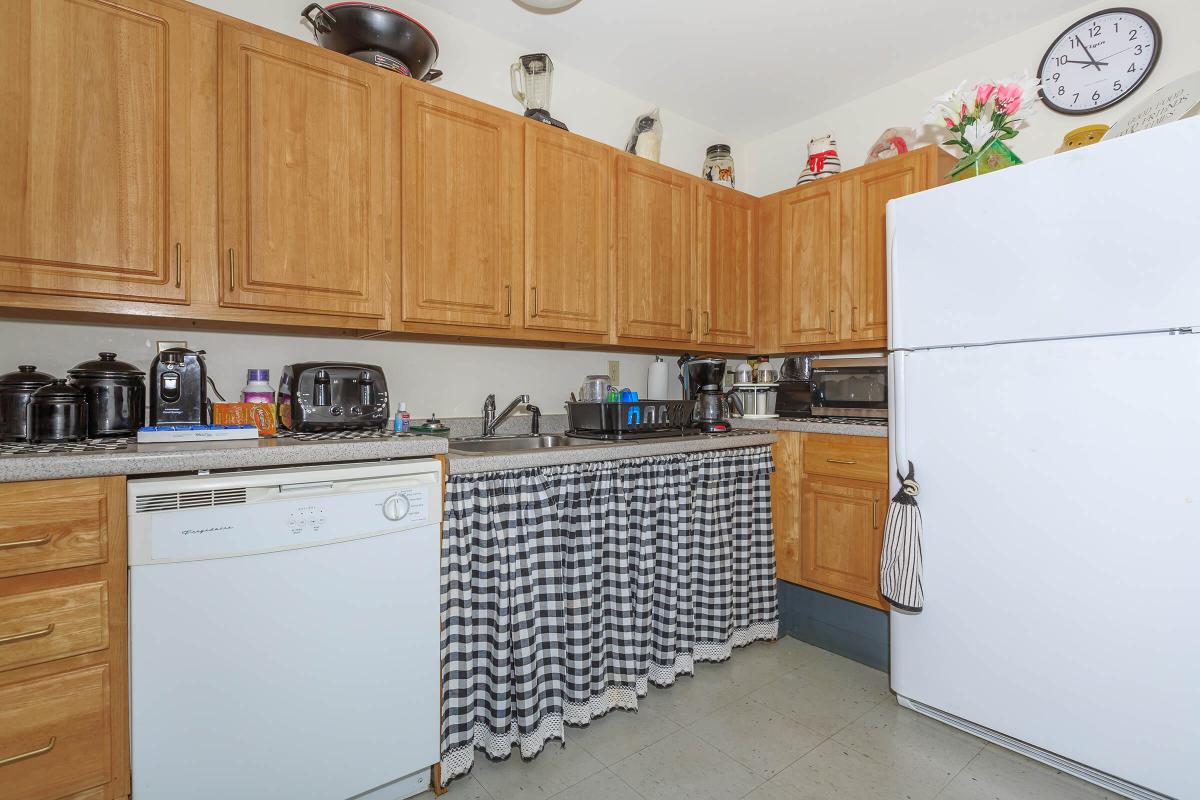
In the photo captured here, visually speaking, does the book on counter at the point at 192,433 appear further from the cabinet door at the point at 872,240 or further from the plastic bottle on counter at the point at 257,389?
the cabinet door at the point at 872,240

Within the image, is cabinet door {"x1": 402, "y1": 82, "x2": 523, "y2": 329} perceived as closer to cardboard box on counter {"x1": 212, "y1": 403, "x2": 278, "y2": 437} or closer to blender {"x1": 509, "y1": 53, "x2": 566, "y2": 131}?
blender {"x1": 509, "y1": 53, "x2": 566, "y2": 131}

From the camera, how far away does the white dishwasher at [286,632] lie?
1.08 meters

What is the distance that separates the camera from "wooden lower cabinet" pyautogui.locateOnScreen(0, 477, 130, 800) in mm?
970

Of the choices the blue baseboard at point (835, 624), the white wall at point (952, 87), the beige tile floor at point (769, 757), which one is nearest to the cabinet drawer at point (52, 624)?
the beige tile floor at point (769, 757)

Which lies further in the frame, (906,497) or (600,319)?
(600,319)

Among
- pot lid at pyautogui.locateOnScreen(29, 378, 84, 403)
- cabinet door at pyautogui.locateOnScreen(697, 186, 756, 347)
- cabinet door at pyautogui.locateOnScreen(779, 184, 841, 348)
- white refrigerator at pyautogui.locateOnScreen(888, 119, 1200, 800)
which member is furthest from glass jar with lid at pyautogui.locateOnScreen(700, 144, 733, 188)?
pot lid at pyautogui.locateOnScreen(29, 378, 84, 403)

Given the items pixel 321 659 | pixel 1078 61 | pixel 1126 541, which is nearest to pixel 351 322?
pixel 321 659

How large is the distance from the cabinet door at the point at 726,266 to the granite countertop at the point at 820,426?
0.44 meters

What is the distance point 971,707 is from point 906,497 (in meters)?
0.65

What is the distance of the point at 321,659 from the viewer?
1.25m

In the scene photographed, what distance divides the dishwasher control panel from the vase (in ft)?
6.42

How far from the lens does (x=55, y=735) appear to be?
3.31 feet

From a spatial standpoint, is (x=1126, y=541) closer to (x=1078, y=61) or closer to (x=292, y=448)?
(x=1078, y=61)

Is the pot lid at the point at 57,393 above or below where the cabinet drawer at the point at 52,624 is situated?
above
